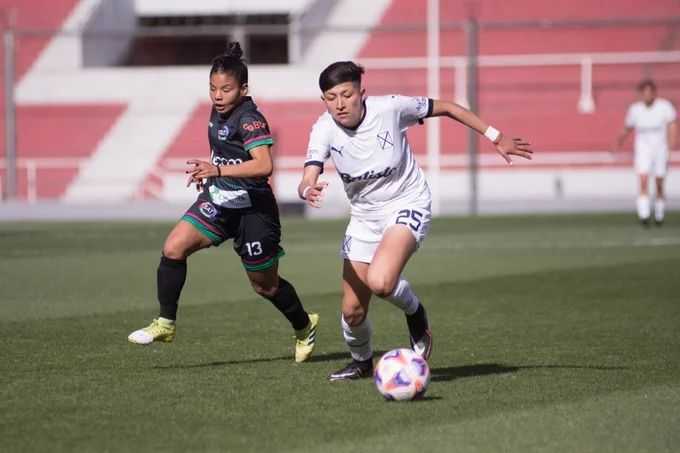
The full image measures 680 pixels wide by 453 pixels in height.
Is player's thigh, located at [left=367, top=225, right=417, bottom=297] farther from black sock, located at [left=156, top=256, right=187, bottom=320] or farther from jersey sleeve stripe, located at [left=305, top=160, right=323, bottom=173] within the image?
black sock, located at [left=156, top=256, right=187, bottom=320]

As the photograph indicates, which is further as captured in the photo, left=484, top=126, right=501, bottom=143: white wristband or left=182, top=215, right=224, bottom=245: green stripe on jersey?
left=182, top=215, right=224, bottom=245: green stripe on jersey

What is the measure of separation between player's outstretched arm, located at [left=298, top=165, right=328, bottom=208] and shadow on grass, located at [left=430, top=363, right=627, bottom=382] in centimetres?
135

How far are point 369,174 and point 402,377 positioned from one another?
4.62 feet

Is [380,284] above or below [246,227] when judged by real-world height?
below

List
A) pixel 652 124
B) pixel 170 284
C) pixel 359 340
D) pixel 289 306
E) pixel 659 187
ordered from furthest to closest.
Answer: pixel 652 124, pixel 659 187, pixel 289 306, pixel 170 284, pixel 359 340

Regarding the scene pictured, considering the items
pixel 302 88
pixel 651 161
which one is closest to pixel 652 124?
pixel 651 161

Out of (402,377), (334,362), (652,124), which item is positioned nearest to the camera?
(402,377)

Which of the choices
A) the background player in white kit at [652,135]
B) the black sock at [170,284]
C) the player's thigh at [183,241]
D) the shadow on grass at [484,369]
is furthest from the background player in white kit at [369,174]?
the background player in white kit at [652,135]

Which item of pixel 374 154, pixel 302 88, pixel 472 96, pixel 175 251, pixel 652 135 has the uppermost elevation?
pixel 302 88

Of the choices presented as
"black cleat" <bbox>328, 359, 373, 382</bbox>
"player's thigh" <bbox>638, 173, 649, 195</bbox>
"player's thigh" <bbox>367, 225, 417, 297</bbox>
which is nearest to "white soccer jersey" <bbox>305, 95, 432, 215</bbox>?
"player's thigh" <bbox>367, 225, 417, 297</bbox>

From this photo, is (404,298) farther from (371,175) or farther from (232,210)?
(232,210)

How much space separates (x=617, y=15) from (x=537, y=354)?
94.3 feet

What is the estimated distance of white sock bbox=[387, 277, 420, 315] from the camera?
8.30 m

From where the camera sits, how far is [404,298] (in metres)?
8.44
